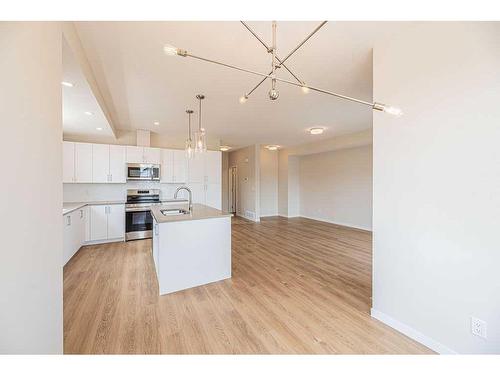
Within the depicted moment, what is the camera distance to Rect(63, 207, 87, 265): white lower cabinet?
335cm

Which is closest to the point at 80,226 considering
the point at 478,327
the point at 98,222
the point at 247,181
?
the point at 98,222

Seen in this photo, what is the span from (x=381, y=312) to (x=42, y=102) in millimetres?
2947

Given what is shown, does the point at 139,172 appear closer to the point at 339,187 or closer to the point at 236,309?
the point at 236,309

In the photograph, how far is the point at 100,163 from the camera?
466 cm

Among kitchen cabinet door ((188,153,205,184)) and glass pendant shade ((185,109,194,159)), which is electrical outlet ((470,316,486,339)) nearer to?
glass pendant shade ((185,109,194,159))

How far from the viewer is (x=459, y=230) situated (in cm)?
150

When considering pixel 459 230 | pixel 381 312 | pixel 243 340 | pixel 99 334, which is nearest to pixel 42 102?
pixel 99 334

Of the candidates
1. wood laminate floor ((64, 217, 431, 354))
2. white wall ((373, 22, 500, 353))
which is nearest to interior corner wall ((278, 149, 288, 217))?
wood laminate floor ((64, 217, 431, 354))

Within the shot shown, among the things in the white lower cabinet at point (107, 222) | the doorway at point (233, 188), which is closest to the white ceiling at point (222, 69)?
the white lower cabinet at point (107, 222)

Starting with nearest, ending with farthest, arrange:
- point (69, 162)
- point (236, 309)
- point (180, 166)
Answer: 1. point (236, 309)
2. point (69, 162)
3. point (180, 166)

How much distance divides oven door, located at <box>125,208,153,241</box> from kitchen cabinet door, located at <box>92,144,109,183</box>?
Result: 3.15ft

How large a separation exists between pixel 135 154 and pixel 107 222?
1.63 metres

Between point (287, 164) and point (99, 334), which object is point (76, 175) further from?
point (287, 164)

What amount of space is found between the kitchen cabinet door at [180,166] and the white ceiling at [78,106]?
1.49 m
